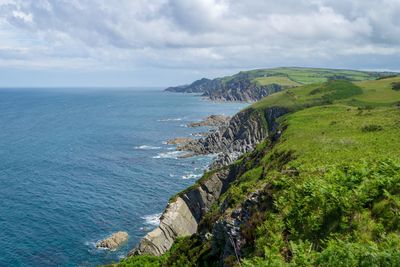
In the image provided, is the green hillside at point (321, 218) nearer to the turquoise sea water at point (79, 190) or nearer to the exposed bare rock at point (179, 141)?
the turquoise sea water at point (79, 190)

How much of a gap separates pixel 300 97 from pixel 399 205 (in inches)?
5653

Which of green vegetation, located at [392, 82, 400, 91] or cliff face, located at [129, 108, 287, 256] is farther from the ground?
green vegetation, located at [392, 82, 400, 91]

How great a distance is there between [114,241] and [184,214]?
12.5m

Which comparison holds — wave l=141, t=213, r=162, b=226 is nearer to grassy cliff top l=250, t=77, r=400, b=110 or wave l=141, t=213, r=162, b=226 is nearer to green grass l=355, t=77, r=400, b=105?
grassy cliff top l=250, t=77, r=400, b=110

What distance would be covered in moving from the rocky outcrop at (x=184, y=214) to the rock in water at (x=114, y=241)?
28.2ft

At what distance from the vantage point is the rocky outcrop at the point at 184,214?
52625mm

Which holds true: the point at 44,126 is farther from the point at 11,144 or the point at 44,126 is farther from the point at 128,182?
the point at 128,182

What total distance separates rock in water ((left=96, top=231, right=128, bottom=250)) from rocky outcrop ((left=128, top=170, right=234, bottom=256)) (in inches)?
339

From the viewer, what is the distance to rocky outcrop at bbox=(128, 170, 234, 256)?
52.6 m

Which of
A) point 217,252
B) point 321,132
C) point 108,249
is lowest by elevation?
point 108,249

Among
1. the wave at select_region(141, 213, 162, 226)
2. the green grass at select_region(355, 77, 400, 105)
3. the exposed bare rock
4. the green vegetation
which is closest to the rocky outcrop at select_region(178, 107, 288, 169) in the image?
the exposed bare rock

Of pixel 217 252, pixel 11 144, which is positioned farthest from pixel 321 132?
pixel 11 144

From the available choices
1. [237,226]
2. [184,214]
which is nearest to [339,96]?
[184,214]

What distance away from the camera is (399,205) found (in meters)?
19.7
